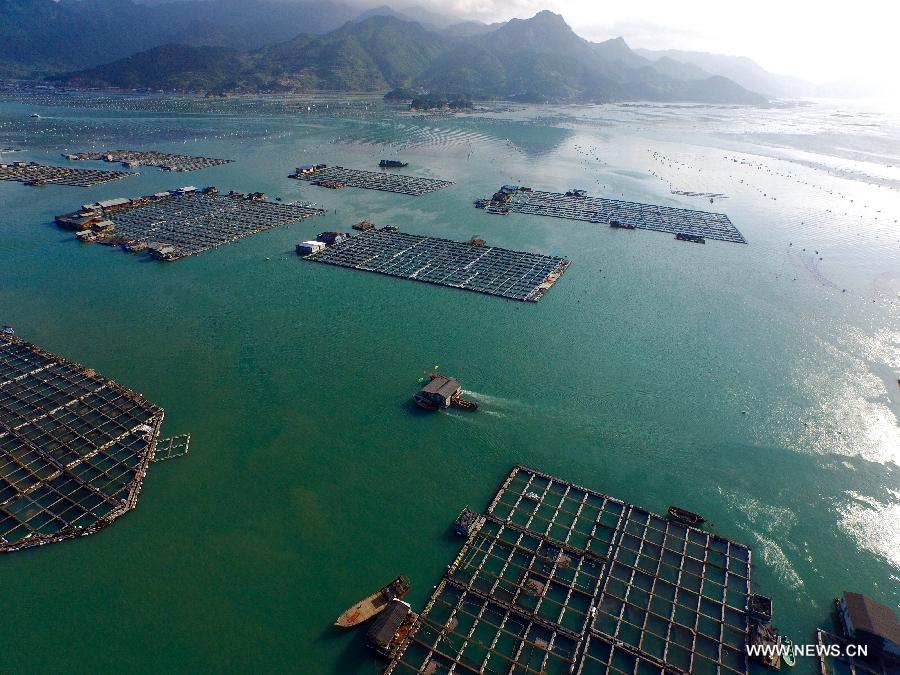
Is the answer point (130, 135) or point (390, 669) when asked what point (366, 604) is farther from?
point (130, 135)

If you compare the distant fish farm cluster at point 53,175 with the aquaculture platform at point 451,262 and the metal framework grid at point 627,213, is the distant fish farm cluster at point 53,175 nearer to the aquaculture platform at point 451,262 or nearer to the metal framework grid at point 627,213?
the aquaculture platform at point 451,262

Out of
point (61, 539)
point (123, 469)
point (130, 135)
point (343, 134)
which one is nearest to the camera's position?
point (61, 539)

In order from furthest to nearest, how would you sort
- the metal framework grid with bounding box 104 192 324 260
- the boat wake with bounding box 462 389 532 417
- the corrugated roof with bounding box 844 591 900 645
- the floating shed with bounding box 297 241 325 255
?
1. the metal framework grid with bounding box 104 192 324 260
2. the floating shed with bounding box 297 241 325 255
3. the boat wake with bounding box 462 389 532 417
4. the corrugated roof with bounding box 844 591 900 645

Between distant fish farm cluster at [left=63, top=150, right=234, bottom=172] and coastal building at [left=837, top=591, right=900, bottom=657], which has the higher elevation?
distant fish farm cluster at [left=63, top=150, right=234, bottom=172]

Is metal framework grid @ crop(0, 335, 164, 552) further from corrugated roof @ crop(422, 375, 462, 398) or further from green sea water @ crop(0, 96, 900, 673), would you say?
corrugated roof @ crop(422, 375, 462, 398)

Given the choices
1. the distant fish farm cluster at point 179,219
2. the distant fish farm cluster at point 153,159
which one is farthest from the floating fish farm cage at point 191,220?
the distant fish farm cluster at point 153,159

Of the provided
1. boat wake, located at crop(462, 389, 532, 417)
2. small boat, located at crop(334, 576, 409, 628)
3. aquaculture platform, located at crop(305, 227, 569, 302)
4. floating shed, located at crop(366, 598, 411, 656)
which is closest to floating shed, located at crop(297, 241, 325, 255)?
aquaculture platform, located at crop(305, 227, 569, 302)

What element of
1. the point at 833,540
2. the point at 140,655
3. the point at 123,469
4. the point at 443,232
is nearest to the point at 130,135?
the point at 443,232
